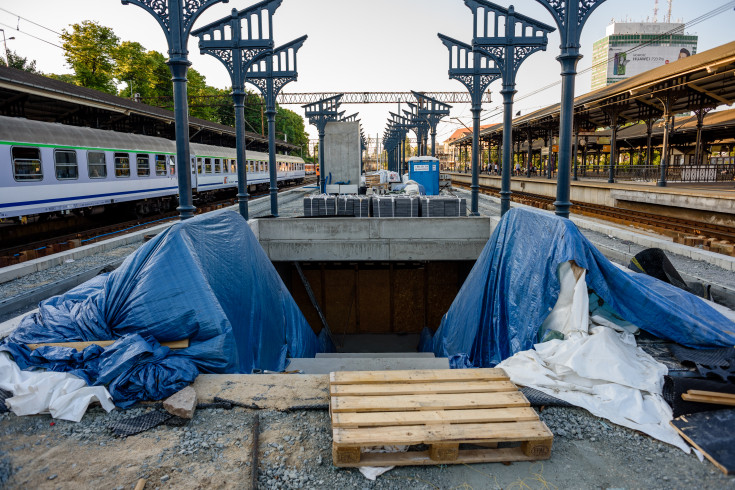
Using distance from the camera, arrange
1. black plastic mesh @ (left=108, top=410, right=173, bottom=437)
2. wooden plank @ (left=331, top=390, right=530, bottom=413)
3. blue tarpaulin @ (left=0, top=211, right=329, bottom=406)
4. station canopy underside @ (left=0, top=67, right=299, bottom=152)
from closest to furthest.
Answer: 1. black plastic mesh @ (left=108, top=410, right=173, bottom=437)
2. wooden plank @ (left=331, top=390, right=530, bottom=413)
3. blue tarpaulin @ (left=0, top=211, right=329, bottom=406)
4. station canopy underside @ (left=0, top=67, right=299, bottom=152)

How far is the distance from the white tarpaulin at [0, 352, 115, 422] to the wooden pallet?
7.35ft

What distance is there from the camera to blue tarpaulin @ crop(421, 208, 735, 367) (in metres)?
4.89

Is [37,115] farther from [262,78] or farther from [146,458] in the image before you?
[146,458]

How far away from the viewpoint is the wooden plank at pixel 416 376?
4.48 m

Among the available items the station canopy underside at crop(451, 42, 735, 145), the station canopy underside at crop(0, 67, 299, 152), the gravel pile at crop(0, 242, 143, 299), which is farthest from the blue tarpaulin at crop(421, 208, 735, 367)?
the station canopy underside at crop(0, 67, 299, 152)

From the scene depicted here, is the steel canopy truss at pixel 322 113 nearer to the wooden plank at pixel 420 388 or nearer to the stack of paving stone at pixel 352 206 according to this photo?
the stack of paving stone at pixel 352 206

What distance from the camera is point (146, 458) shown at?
11.5 feet

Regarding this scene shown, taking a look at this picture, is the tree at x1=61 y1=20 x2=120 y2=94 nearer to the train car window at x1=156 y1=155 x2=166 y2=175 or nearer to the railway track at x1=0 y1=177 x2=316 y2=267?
the train car window at x1=156 y1=155 x2=166 y2=175

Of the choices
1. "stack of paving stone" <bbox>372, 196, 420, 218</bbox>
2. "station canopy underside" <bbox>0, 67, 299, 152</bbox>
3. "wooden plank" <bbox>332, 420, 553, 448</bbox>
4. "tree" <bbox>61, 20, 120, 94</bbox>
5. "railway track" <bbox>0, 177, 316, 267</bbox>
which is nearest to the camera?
"wooden plank" <bbox>332, 420, 553, 448</bbox>

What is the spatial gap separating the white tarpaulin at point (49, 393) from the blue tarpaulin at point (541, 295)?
4.33 m

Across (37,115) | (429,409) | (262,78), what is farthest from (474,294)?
(37,115)

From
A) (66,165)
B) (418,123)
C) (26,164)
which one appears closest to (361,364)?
(26,164)

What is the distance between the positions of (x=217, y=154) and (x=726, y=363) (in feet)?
92.5

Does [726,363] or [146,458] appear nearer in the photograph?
[146,458]
